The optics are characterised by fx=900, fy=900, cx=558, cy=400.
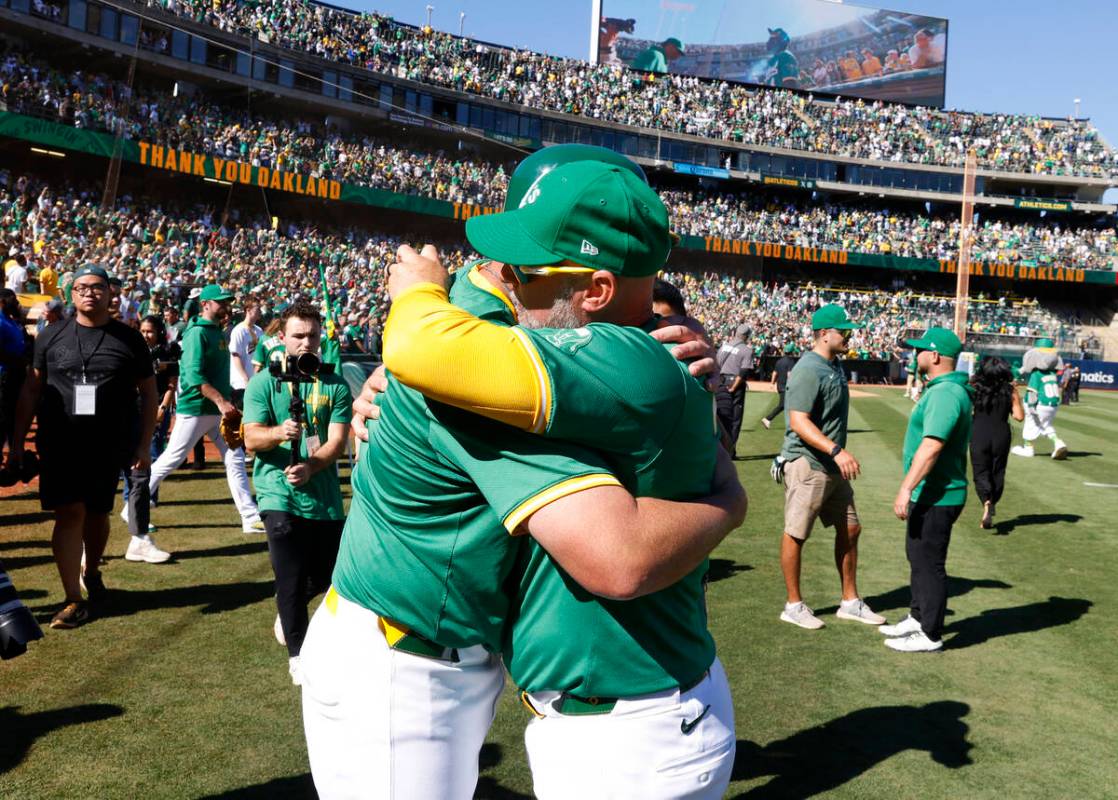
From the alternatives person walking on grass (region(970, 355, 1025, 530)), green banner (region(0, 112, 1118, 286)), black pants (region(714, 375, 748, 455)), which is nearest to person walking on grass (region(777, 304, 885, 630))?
person walking on grass (region(970, 355, 1025, 530))

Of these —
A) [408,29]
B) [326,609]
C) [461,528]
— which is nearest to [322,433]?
[326,609]

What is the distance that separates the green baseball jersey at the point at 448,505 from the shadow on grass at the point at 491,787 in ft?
7.67

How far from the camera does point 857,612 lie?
282 inches

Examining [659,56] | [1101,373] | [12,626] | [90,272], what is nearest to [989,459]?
[90,272]

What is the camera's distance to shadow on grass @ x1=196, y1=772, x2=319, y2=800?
13.5ft

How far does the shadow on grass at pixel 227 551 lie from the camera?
8272 mm

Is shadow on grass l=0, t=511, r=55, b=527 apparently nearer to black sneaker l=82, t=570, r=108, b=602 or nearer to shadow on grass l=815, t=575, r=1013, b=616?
black sneaker l=82, t=570, r=108, b=602

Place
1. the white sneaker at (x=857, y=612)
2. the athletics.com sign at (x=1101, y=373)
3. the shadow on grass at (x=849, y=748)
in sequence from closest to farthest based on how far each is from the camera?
1. the shadow on grass at (x=849, y=748)
2. the white sneaker at (x=857, y=612)
3. the athletics.com sign at (x=1101, y=373)

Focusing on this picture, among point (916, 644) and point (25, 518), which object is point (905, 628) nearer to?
point (916, 644)

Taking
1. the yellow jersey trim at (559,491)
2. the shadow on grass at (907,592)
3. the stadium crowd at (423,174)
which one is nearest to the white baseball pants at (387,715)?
the yellow jersey trim at (559,491)

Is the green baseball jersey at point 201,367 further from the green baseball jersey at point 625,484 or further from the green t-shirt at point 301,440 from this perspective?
the green baseball jersey at point 625,484

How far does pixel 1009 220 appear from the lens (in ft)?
198

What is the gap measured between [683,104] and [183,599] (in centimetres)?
5429

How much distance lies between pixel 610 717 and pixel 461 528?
47cm
